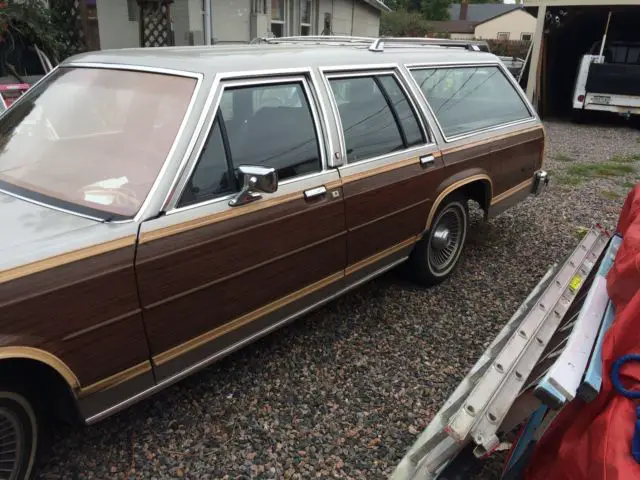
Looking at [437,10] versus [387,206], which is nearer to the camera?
[387,206]

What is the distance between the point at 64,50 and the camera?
864 centimetres

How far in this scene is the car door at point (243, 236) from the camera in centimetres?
238

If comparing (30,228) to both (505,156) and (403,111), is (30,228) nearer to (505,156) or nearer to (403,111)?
(403,111)

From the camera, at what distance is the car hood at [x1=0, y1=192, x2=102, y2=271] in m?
1.97

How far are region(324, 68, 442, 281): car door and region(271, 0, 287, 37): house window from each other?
10.7 metres

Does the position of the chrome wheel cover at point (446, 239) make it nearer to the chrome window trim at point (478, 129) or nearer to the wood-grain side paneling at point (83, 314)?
the chrome window trim at point (478, 129)

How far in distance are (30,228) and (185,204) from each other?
2.06 feet

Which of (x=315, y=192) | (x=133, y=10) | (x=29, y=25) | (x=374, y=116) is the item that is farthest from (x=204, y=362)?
(x=133, y=10)

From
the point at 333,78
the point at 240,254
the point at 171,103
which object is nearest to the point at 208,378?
the point at 240,254

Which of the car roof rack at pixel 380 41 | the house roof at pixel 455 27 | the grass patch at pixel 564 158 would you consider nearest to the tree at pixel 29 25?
the car roof rack at pixel 380 41

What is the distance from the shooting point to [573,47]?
16109 millimetres

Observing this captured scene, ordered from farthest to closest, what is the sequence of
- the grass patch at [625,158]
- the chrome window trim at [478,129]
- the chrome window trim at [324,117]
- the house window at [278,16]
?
the house window at [278,16] < the grass patch at [625,158] < the chrome window trim at [478,129] < the chrome window trim at [324,117]

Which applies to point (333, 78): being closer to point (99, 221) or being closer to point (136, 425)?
point (99, 221)

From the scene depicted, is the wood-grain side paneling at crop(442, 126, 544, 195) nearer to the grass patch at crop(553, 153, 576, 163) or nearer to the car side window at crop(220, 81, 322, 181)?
the car side window at crop(220, 81, 322, 181)
